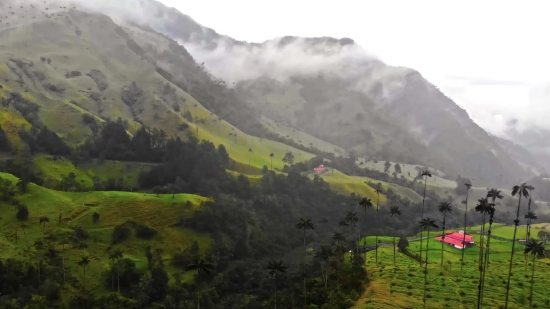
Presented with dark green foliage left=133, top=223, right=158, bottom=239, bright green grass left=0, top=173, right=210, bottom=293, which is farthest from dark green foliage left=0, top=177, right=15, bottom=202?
dark green foliage left=133, top=223, right=158, bottom=239

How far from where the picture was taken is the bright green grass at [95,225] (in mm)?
107688

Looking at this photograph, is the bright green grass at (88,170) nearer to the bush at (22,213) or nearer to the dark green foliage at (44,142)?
the dark green foliage at (44,142)

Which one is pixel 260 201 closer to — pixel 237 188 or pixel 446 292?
pixel 237 188

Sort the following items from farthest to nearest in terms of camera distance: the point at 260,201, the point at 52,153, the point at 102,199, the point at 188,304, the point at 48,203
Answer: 1. the point at 260,201
2. the point at 52,153
3. the point at 102,199
4. the point at 48,203
5. the point at 188,304

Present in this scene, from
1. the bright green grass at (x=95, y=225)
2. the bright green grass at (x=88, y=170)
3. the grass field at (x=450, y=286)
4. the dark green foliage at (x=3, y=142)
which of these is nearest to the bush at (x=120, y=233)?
the bright green grass at (x=95, y=225)

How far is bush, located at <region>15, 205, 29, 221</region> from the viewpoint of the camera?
11443 cm

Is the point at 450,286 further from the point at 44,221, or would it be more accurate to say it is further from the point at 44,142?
the point at 44,142

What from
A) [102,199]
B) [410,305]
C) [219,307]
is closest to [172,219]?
[102,199]

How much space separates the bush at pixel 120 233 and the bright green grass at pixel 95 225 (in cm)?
150

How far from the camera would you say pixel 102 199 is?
433 ft

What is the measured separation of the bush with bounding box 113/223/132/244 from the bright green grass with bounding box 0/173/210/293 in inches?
59.1

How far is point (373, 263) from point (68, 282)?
72029mm

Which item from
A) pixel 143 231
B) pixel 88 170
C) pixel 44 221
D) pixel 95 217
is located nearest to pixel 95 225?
pixel 95 217

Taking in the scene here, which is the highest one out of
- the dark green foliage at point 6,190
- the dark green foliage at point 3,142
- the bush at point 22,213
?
the dark green foliage at point 3,142
